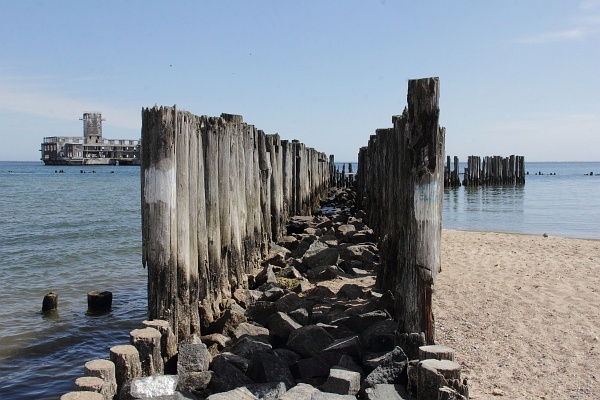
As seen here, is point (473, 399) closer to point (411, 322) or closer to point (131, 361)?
point (411, 322)

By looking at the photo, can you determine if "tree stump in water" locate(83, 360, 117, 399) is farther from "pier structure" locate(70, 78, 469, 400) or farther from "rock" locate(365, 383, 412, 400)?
"rock" locate(365, 383, 412, 400)

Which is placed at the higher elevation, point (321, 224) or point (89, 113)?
point (89, 113)

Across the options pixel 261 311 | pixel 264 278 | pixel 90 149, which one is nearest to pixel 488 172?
pixel 264 278

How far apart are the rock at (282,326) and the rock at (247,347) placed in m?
0.34

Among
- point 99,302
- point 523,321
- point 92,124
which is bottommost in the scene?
point 99,302

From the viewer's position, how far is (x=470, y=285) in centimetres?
927

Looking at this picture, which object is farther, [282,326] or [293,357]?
[282,326]

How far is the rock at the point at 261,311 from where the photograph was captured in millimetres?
7066

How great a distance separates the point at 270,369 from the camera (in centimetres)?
519

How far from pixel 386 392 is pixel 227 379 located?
56.5 inches

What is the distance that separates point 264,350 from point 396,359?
1.33 m

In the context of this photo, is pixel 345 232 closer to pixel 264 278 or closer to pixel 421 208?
pixel 264 278

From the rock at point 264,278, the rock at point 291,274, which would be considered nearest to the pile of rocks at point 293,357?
the rock at point 264,278

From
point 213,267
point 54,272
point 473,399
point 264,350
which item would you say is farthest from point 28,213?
point 473,399
